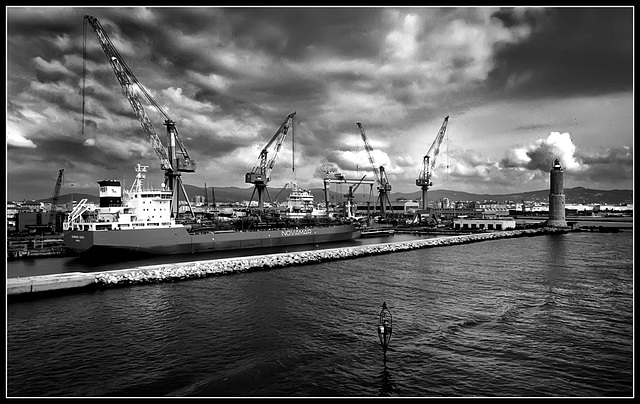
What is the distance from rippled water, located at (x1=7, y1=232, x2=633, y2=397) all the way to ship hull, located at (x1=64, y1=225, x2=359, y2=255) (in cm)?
1108

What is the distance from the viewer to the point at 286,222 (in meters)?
48.8

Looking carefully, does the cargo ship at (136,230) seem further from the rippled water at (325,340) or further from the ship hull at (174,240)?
the rippled water at (325,340)

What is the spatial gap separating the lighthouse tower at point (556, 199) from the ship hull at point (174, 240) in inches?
2164

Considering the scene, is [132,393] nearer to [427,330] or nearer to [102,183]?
[427,330]

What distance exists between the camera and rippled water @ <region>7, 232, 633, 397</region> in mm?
9672

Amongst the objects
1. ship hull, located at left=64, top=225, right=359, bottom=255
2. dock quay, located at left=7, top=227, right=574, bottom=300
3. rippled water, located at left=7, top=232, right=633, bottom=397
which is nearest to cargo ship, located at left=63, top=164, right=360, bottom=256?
ship hull, located at left=64, top=225, right=359, bottom=255

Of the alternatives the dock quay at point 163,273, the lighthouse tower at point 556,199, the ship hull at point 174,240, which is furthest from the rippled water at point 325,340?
the lighthouse tower at point 556,199

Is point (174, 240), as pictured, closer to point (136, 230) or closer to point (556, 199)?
point (136, 230)

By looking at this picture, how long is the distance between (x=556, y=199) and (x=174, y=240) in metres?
74.3

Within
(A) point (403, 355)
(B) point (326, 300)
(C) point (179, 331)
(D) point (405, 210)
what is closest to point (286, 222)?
(B) point (326, 300)

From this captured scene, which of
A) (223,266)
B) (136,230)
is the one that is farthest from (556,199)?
(136,230)

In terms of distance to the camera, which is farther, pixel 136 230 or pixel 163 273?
pixel 136 230

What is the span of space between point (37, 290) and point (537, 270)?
31.1 meters

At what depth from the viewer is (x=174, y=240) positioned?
33188 millimetres
